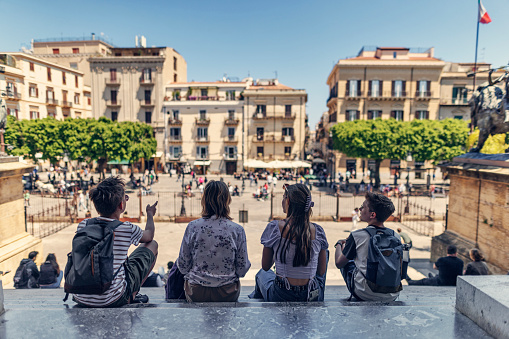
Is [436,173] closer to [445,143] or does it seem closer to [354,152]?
[445,143]

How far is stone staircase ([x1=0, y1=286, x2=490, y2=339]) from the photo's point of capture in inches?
85.4

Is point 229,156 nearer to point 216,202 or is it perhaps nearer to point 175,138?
point 175,138

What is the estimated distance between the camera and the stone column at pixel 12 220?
7.63m

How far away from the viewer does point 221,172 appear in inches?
1702

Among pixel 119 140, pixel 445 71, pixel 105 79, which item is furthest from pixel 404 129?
pixel 105 79

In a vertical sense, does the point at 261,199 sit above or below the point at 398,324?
below

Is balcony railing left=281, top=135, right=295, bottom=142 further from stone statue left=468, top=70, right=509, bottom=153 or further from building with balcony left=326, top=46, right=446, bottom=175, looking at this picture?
stone statue left=468, top=70, right=509, bottom=153

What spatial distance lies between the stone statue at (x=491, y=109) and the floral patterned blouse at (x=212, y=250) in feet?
25.9

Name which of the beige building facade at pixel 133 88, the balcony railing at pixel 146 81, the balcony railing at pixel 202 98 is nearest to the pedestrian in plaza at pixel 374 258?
the balcony railing at pixel 202 98

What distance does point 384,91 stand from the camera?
129 feet

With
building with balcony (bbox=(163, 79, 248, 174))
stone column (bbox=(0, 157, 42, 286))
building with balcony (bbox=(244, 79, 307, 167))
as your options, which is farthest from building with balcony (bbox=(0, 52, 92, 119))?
stone column (bbox=(0, 157, 42, 286))

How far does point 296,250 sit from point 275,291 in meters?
0.50

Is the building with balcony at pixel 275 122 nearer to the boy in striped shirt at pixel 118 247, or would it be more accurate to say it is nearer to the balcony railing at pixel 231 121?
the balcony railing at pixel 231 121

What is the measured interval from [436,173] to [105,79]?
44114 mm
